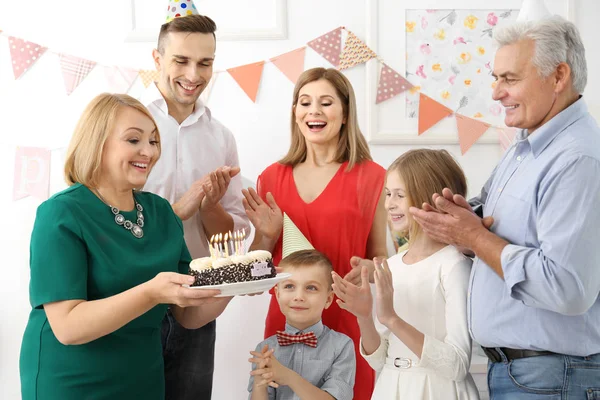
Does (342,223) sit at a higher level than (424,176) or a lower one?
lower

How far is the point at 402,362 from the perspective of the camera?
195cm

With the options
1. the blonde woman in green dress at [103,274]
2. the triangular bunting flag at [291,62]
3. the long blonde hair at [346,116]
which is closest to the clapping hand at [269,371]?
the blonde woman in green dress at [103,274]

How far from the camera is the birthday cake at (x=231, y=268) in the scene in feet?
5.52

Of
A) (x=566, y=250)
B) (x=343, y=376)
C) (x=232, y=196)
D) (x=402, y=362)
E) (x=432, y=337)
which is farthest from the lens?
(x=232, y=196)

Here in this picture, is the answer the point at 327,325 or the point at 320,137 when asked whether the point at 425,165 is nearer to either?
the point at 320,137

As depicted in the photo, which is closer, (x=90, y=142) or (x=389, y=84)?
(x=90, y=142)

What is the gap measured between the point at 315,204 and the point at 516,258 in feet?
3.35

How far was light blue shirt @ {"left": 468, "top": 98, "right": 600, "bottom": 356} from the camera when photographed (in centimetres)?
149

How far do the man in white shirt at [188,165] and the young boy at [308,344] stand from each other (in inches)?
12.7

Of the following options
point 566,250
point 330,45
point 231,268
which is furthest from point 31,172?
point 566,250

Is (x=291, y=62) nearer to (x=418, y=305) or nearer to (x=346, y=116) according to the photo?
(x=346, y=116)

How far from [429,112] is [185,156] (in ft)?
4.76

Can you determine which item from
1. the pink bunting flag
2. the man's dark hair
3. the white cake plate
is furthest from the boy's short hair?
the pink bunting flag

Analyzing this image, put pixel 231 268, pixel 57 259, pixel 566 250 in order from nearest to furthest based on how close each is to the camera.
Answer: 1. pixel 566 250
2. pixel 57 259
3. pixel 231 268
